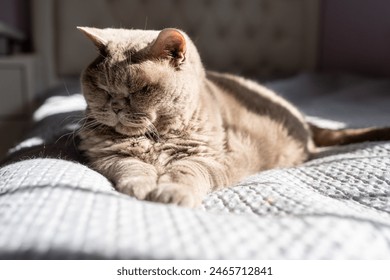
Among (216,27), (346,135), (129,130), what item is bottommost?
(346,135)

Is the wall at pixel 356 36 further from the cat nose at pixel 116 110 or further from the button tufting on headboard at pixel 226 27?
the cat nose at pixel 116 110

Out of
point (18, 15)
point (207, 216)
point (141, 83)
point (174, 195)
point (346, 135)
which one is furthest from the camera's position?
point (18, 15)

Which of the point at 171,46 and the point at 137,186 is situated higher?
the point at 171,46

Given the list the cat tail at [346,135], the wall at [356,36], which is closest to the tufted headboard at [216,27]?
the wall at [356,36]

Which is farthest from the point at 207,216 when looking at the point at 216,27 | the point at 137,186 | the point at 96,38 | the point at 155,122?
the point at 216,27

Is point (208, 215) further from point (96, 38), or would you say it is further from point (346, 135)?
point (346, 135)

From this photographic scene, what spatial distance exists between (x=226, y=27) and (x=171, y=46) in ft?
7.80

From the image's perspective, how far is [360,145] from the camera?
1464mm

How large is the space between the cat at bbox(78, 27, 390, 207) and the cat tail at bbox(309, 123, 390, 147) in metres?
0.44

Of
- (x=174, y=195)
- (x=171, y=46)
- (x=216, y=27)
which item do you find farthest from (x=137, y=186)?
(x=216, y=27)

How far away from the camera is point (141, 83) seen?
107cm

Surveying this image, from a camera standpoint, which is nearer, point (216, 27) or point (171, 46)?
point (171, 46)

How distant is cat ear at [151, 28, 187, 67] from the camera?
3.42 feet

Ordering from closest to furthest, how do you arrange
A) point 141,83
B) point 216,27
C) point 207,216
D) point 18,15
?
point 207,216, point 141,83, point 18,15, point 216,27
